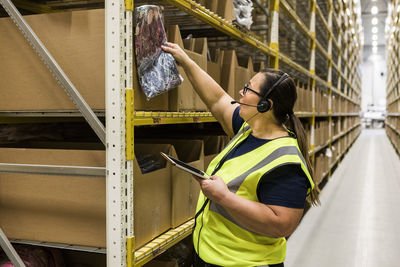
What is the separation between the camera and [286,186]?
4.71 ft

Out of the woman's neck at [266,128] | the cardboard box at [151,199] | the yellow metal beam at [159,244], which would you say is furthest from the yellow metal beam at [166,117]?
the yellow metal beam at [159,244]

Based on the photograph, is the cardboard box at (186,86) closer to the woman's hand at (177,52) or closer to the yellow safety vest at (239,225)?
the woman's hand at (177,52)

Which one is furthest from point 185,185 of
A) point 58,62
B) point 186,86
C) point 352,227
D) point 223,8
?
point 352,227

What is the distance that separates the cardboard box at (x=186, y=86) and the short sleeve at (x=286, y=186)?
74cm

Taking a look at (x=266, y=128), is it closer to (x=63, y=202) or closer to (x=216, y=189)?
(x=216, y=189)

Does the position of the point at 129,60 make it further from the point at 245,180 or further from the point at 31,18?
the point at 245,180

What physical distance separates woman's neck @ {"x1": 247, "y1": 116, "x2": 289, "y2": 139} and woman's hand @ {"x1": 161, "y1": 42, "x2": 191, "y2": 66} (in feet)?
1.59

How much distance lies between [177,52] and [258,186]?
768 millimetres

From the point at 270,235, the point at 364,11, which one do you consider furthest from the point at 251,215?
the point at 364,11

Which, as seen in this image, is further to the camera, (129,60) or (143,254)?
(143,254)

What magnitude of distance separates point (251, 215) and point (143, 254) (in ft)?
1.75

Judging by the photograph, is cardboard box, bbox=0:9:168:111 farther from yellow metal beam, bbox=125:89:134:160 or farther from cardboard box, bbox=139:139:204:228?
cardboard box, bbox=139:139:204:228

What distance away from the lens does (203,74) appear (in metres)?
2.01

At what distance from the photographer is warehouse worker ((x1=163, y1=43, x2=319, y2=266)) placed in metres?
1.43
